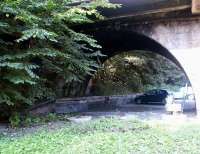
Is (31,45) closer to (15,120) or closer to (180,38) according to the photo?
(15,120)

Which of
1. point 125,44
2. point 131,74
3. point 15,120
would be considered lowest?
point 15,120

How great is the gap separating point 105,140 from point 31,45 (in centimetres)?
497

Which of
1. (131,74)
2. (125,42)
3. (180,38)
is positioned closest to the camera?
(180,38)

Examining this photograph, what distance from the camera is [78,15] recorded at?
1106 cm

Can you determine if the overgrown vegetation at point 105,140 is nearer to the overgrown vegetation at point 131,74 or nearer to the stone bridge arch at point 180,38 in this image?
the stone bridge arch at point 180,38

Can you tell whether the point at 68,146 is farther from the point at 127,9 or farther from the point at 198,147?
the point at 127,9

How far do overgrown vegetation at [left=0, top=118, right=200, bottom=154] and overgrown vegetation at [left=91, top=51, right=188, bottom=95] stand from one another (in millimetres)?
14355

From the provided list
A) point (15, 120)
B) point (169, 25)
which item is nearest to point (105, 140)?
point (15, 120)

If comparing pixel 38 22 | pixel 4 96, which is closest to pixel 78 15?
pixel 38 22

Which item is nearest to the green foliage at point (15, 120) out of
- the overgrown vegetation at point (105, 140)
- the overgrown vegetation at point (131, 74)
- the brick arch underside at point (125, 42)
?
the overgrown vegetation at point (105, 140)

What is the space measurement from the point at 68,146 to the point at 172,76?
2831 cm

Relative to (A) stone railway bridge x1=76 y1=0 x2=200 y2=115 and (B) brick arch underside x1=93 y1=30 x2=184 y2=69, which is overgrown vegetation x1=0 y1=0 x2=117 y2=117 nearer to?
(A) stone railway bridge x1=76 y1=0 x2=200 y2=115

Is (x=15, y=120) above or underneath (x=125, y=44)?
underneath

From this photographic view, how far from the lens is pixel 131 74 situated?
94.0 feet
